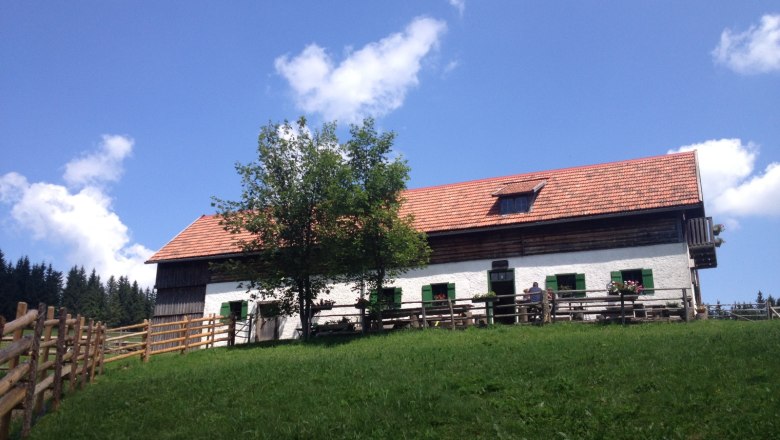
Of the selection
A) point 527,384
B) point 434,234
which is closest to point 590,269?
point 434,234

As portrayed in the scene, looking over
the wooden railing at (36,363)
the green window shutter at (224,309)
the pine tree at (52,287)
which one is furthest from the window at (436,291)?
the pine tree at (52,287)

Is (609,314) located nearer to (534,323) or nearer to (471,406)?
(534,323)

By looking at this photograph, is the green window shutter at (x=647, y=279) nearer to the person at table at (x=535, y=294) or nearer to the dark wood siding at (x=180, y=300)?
the person at table at (x=535, y=294)

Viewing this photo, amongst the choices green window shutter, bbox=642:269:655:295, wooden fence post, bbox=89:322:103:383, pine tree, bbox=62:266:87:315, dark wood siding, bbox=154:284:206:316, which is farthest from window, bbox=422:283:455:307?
pine tree, bbox=62:266:87:315

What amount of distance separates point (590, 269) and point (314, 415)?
16.9 meters

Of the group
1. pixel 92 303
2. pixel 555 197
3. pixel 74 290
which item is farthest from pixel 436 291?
pixel 74 290

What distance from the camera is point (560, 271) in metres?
25.1

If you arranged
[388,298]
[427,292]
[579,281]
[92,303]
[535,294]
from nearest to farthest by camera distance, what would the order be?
[535,294], [579,281], [388,298], [427,292], [92,303]

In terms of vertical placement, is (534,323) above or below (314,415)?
above

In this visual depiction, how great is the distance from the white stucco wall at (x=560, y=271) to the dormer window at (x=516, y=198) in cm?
229

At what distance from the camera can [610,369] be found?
1209 centimetres

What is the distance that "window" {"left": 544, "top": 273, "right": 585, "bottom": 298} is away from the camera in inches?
971

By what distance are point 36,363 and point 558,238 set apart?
19.6 meters

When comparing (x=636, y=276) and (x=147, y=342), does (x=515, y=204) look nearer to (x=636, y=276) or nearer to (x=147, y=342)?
(x=636, y=276)
